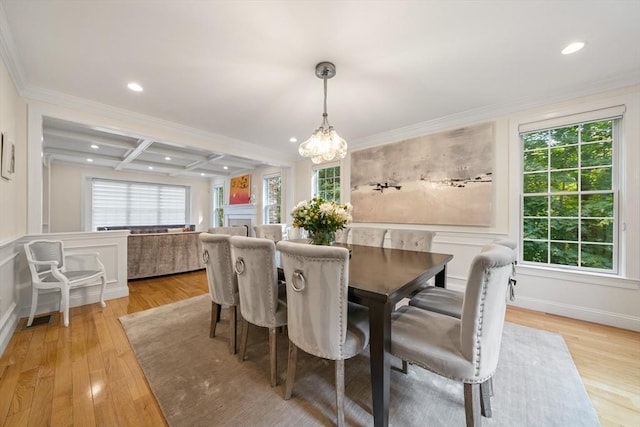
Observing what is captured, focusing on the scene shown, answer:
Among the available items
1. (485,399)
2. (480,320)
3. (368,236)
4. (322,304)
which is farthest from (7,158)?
(485,399)

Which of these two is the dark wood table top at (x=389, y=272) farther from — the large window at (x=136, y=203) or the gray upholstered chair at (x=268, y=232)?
the large window at (x=136, y=203)

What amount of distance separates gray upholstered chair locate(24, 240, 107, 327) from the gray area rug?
1034 millimetres

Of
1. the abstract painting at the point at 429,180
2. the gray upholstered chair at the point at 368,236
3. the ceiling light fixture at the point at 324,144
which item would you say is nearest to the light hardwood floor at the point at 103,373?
the abstract painting at the point at 429,180

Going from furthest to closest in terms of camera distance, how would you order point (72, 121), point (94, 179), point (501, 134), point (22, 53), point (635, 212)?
point (94, 179) → point (501, 134) → point (72, 121) → point (635, 212) → point (22, 53)

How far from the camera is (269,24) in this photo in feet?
5.64

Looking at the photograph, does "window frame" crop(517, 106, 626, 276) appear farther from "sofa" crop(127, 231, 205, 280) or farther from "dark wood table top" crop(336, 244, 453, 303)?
"sofa" crop(127, 231, 205, 280)

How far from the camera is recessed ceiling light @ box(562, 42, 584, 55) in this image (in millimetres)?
1922

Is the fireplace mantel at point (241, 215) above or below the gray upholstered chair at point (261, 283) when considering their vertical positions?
above

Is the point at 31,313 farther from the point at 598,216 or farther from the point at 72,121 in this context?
the point at 598,216

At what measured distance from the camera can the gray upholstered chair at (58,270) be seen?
246 cm

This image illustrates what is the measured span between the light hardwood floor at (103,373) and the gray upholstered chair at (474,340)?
97 cm

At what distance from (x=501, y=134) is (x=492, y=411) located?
9.97 feet

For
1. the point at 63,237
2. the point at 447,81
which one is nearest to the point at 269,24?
the point at 447,81

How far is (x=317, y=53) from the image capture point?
201 centimetres
